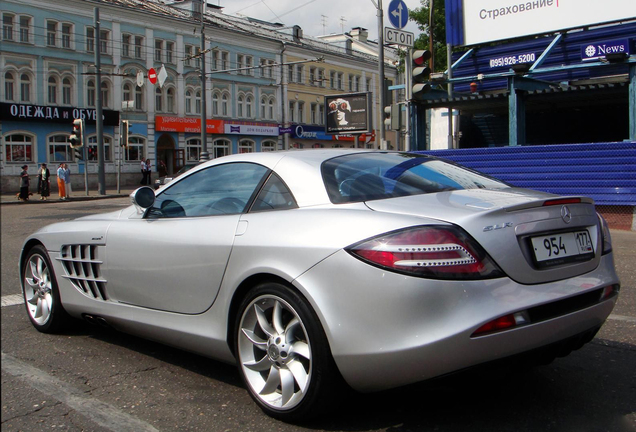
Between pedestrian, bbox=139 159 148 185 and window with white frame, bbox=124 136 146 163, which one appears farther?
window with white frame, bbox=124 136 146 163

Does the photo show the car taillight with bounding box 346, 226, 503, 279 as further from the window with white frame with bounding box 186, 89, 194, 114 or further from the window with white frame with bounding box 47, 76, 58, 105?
the window with white frame with bounding box 186, 89, 194, 114

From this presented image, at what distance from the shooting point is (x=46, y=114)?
38.8 metres

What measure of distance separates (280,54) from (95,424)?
53897 millimetres

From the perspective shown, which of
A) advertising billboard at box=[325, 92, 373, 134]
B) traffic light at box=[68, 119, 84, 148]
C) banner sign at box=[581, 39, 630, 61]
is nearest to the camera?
advertising billboard at box=[325, 92, 373, 134]

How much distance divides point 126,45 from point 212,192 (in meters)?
42.2

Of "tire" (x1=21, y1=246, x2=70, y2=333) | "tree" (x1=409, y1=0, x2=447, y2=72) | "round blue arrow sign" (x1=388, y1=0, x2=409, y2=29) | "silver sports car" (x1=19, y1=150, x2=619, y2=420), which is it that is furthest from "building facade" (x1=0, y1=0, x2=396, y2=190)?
"silver sports car" (x1=19, y1=150, x2=619, y2=420)

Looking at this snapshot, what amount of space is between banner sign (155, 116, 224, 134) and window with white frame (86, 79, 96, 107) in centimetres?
491

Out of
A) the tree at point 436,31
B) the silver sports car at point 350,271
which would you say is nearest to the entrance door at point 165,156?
the tree at point 436,31

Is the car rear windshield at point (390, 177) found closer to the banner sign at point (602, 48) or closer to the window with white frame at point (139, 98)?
the banner sign at point (602, 48)

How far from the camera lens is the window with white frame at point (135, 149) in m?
43.8

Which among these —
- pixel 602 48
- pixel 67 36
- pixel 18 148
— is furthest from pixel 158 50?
pixel 602 48

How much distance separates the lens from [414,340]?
2.78m

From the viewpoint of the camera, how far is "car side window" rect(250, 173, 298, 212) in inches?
137

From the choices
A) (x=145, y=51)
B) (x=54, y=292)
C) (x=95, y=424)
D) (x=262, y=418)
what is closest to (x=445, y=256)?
(x=262, y=418)
